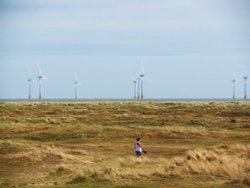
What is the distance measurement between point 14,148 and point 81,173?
1402cm

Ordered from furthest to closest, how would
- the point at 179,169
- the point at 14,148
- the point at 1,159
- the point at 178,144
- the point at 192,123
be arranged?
the point at 192,123, the point at 178,144, the point at 14,148, the point at 1,159, the point at 179,169

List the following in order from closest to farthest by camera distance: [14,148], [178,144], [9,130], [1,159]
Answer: [1,159], [14,148], [178,144], [9,130]

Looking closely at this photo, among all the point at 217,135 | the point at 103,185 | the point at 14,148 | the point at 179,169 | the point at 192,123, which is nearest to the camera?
the point at 103,185

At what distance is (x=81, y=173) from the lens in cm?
2620

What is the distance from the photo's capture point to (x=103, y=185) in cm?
2381

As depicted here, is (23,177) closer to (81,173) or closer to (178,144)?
(81,173)

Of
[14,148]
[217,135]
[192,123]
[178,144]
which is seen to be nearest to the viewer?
[14,148]

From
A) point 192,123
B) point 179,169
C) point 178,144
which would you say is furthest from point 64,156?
point 192,123

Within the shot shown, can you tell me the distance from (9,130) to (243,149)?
2670cm

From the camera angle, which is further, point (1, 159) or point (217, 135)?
point (217, 135)

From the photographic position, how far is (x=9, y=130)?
2164 inches

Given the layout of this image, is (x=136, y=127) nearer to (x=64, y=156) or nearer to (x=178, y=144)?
(x=178, y=144)

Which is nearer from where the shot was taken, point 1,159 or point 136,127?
point 1,159

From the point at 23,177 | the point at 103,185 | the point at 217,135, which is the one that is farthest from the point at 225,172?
the point at 217,135
